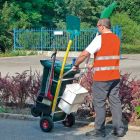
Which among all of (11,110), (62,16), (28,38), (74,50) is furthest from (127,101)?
(62,16)

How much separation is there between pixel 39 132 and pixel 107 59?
1.64 metres

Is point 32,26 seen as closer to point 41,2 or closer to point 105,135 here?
point 41,2

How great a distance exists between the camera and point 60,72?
7.90m

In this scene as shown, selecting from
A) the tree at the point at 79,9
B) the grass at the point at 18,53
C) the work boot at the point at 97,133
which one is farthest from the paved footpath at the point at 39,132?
the tree at the point at 79,9

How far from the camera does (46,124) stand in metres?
8.09

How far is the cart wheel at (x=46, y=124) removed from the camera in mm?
8031

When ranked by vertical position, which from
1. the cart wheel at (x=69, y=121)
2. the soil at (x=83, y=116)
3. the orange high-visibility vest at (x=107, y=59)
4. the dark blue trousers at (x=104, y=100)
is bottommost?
the soil at (x=83, y=116)

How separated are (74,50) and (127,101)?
20.3 metres

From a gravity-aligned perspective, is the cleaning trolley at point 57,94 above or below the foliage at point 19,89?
above

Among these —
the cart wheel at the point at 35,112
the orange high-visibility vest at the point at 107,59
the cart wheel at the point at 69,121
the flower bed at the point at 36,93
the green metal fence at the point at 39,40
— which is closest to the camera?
the orange high-visibility vest at the point at 107,59

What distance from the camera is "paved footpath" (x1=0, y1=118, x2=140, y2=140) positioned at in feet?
25.7

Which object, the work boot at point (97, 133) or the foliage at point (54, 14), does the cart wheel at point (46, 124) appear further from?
the foliage at point (54, 14)

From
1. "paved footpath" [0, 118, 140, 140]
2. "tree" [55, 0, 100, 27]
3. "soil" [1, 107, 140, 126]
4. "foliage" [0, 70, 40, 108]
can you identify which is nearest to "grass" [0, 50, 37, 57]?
"tree" [55, 0, 100, 27]

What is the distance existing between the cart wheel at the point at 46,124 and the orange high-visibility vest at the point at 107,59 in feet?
3.32
